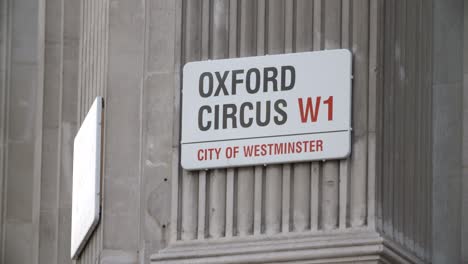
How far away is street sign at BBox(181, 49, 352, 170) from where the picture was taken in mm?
22406

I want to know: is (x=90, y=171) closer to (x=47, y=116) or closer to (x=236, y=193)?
(x=236, y=193)

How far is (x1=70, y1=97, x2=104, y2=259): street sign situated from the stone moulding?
1543mm

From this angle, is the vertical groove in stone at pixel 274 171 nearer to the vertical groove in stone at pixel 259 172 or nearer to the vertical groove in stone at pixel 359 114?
the vertical groove in stone at pixel 259 172

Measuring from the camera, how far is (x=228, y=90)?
75.0ft

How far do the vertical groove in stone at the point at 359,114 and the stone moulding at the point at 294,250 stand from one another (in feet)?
0.90

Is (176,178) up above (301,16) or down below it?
below

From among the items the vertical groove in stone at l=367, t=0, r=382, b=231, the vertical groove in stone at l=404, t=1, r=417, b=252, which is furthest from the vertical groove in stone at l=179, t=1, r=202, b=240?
the vertical groove in stone at l=404, t=1, r=417, b=252

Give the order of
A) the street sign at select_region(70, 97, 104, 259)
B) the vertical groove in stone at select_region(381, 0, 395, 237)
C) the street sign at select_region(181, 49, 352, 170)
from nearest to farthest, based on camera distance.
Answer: the vertical groove in stone at select_region(381, 0, 395, 237) → the street sign at select_region(181, 49, 352, 170) → the street sign at select_region(70, 97, 104, 259)

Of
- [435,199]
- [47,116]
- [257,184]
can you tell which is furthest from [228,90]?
[47,116]

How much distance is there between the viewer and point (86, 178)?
2448 centimetres

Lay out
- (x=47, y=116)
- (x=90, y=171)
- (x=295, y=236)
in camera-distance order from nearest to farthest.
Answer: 1. (x=295, y=236)
2. (x=90, y=171)
3. (x=47, y=116)

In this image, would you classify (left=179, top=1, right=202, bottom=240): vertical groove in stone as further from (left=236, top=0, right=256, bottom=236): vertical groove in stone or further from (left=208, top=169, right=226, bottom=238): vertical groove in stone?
(left=236, top=0, right=256, bottom=236): vertical groove in stone

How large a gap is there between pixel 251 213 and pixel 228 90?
51.9 inches

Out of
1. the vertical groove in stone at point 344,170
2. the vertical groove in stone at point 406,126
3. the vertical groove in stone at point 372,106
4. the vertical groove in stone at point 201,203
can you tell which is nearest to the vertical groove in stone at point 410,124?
the vertical groove in stone at point 406,126
